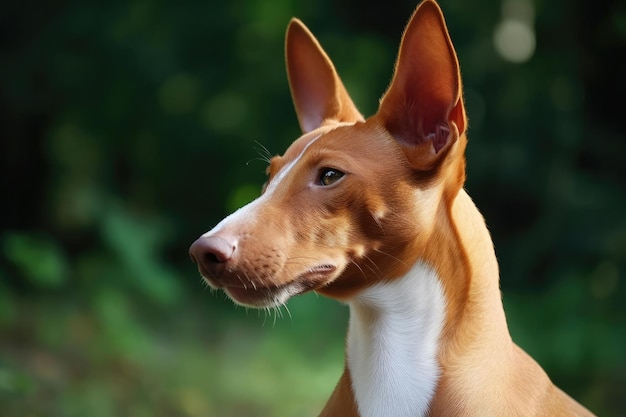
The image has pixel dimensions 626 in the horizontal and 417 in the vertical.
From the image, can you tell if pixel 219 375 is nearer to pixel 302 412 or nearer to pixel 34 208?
pixel 302 412

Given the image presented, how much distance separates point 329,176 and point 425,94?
0.40m

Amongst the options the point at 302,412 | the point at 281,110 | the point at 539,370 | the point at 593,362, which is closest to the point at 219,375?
the point at 302,412

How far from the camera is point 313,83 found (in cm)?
336

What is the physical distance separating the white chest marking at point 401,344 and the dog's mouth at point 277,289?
179 millimetres

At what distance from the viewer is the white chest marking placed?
8.81ft

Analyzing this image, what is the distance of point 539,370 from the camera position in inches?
113

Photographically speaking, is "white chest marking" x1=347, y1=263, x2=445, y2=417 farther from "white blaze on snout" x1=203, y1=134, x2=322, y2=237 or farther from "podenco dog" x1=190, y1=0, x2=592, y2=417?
"white blaze on snout" x1=203, y1=134, x2=322, y2=237

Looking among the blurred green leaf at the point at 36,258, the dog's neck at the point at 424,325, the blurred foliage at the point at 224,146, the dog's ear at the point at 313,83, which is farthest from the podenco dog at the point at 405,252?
the blurred green leaf at the point at 36,258

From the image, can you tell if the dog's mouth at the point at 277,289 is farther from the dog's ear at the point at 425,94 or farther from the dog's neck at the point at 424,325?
the dog's ear at the point at 425,94

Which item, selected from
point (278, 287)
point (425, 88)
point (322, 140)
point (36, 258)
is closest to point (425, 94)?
point (425, 88)

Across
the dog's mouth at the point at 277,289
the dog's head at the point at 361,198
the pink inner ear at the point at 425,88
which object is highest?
the pink inner ear at the point at 425,88

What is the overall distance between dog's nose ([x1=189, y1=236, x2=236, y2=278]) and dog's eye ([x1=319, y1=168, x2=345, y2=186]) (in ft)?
1.27

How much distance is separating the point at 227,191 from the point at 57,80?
60.0 inches

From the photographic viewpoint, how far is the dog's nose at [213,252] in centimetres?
246
